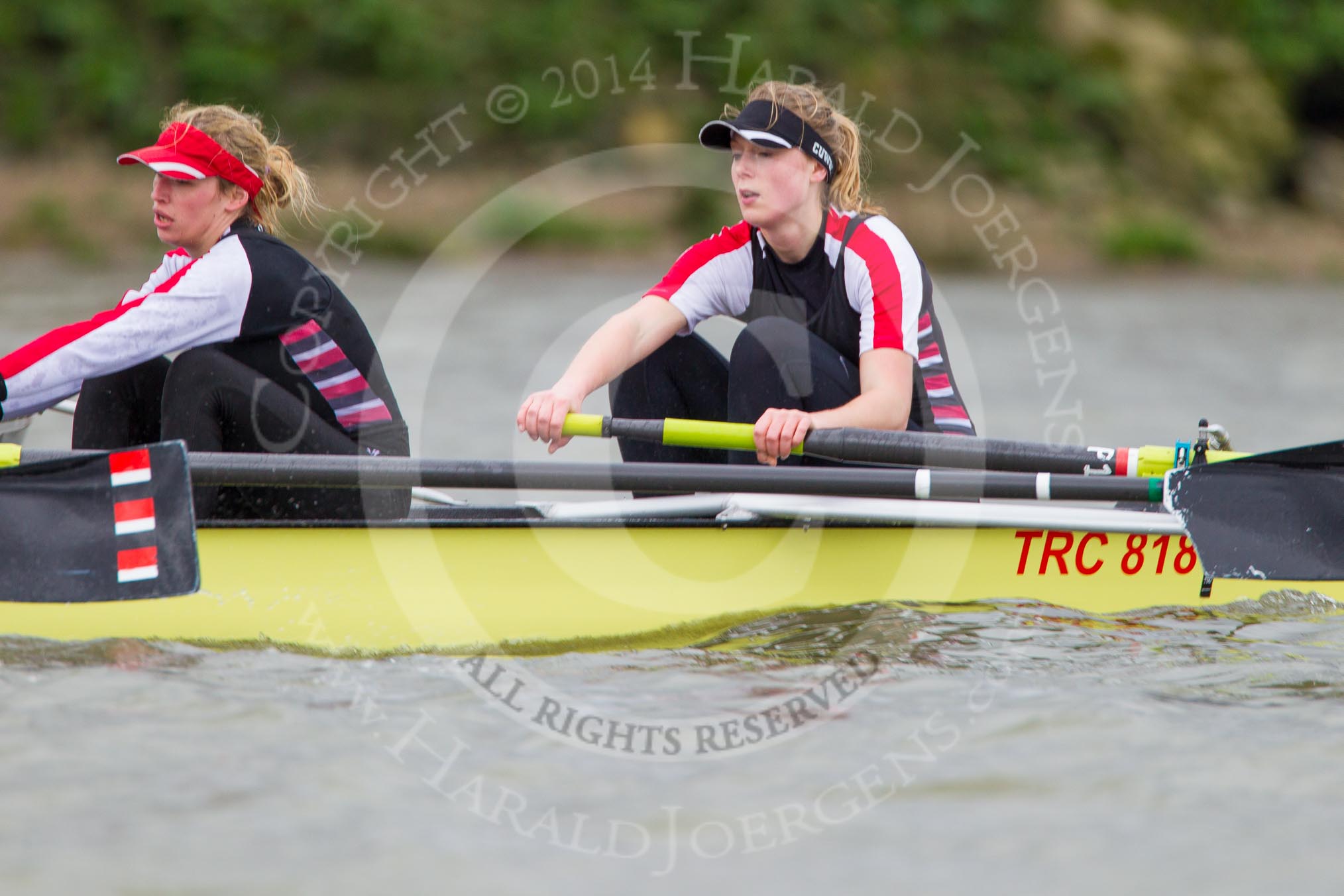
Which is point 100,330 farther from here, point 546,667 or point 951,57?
point 951,57

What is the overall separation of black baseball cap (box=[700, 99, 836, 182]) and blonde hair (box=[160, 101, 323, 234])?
1038 mm

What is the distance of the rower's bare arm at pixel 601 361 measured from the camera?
3.48 m

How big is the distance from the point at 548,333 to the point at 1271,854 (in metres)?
10.5

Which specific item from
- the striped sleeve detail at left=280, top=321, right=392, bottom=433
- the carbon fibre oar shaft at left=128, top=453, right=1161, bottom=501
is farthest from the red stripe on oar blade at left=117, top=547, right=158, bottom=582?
the striped sleeve detail at left=280, top=321, right=392, bottom=433

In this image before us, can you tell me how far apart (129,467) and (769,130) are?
1.69 metres

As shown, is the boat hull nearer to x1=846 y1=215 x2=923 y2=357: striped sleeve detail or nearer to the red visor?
x1=846 y1=215 x2=923 y2=357: striped sleeve detail

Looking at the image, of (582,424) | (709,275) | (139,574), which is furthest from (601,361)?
(139,574)

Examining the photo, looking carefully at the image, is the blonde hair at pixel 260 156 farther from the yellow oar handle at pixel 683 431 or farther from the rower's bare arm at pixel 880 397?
the rower's bare arm at pixel 880 397

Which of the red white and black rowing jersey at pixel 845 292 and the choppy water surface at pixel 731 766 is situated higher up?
the red white and black rowing jersey at pixel 845 292

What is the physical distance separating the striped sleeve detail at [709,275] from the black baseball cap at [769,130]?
0.26 metres

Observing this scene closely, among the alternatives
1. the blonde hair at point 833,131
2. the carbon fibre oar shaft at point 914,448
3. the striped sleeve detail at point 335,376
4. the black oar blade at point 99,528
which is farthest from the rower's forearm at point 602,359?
the black oar blade at point 99,528

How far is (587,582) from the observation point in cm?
352

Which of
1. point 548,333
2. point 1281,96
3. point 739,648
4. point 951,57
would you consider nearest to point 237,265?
point 739,648

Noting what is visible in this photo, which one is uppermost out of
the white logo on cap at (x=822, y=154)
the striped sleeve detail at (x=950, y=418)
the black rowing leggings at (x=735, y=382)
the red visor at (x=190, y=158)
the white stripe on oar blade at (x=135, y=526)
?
the white logo on cap at (x=822, y=154)
